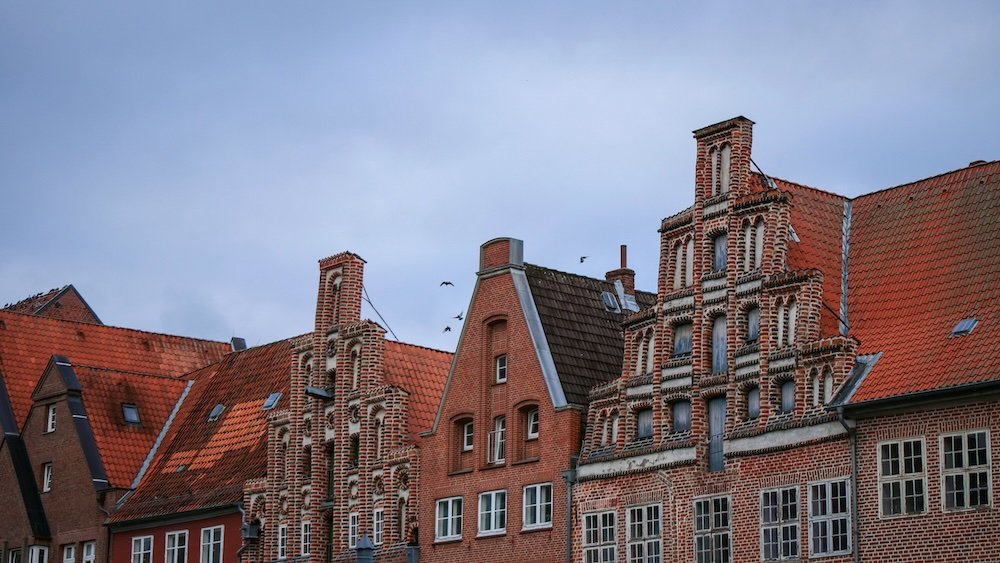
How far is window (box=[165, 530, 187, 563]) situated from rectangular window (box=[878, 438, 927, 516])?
102ft

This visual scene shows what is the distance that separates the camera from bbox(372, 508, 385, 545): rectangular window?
57875mm

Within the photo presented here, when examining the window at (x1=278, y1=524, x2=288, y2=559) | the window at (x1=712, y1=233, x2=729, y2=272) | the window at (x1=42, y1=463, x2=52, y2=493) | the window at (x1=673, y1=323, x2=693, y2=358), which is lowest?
the window at (x1=278, y1=524, x2=288, y2=559)

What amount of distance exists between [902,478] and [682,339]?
9244 millimetres

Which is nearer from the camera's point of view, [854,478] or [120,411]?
[854,478]

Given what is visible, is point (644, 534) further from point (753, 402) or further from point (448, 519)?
point (448, 519)

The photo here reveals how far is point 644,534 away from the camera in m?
49.4

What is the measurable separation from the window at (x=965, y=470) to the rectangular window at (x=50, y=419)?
4155 cm

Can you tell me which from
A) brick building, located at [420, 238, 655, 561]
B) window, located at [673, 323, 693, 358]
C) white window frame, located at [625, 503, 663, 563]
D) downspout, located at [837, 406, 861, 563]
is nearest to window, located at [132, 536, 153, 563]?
brick building, located at [420, 238, 655, 561]

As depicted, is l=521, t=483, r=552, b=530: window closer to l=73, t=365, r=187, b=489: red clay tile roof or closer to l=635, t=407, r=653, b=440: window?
l=635, t=407, r=653, b=440: window

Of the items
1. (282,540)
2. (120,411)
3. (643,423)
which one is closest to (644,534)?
(643,423)

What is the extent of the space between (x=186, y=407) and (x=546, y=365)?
86.0 feet

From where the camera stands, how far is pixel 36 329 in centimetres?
7969

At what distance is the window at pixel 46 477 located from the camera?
72.8 metres

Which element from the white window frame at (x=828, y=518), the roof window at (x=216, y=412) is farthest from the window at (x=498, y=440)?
the roof window at (x=216, y=412)
